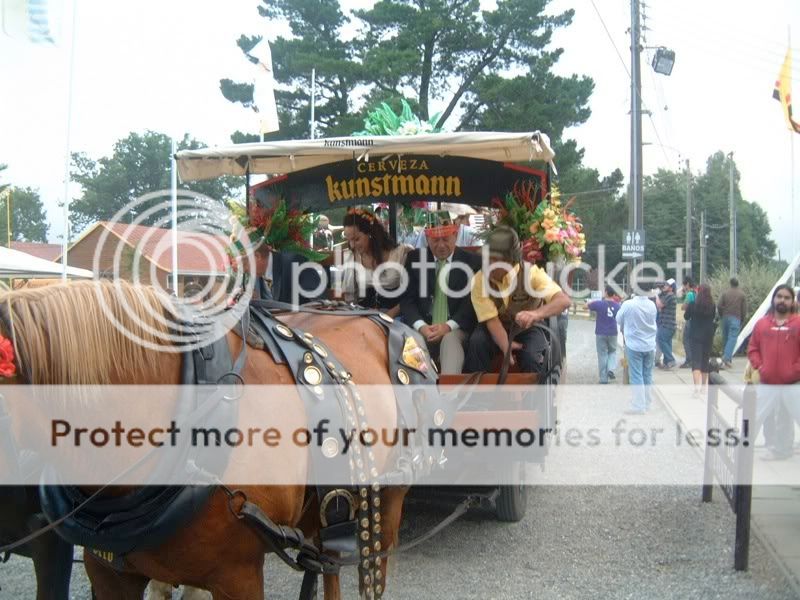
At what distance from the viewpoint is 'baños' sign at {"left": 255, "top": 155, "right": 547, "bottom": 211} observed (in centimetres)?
542

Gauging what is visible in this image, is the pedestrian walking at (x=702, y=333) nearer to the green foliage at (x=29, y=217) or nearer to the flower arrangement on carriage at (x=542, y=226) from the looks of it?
the flower arrangement on carriage at (x=542, y=226)

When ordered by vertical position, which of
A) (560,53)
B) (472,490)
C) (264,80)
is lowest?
(472,490)

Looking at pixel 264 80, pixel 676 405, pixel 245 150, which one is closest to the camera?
pixel 245 150

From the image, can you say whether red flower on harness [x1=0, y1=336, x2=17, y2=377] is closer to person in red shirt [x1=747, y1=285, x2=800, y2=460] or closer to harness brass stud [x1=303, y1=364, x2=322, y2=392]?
harness brass stud [x1=303, y1=364, x2=322, y2=392]

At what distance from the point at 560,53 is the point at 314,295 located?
52.9ft

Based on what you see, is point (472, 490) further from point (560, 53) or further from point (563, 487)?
point (560, 53)

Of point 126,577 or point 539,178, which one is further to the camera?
point 539,178

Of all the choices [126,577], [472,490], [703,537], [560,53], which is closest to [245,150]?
[472,490]

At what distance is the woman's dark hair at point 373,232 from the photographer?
526 cm

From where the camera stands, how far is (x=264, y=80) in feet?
49.1

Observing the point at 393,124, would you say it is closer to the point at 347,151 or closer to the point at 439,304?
the point at 347,151

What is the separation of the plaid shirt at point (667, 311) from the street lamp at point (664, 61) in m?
4.61

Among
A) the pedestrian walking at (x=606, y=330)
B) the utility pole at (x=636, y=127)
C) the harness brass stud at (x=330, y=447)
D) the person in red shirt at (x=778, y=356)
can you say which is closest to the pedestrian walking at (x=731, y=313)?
the utility pole at (x=636, y=127)

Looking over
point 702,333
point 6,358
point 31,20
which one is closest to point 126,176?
point 31,20
